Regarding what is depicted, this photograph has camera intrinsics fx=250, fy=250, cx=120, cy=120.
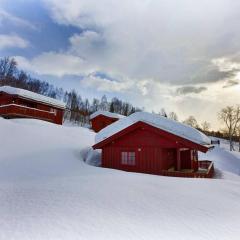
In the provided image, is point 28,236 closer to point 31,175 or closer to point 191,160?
point 31,175

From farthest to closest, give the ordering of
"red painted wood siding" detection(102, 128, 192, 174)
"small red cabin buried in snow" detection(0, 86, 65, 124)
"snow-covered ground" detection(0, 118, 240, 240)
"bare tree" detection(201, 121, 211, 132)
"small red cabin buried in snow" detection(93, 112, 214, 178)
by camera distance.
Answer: "bare tree" detection(201, 121, 211, 132) → "small red cabin buried in snow" detection(0, 86, 65, 124) → "red painted wood siding" detection(102, 128, 192, 174) → "small red cabin buried in snow" detection(93, 112, 214, 178) → "snow-covered ground" detection(0, 118, 240, 240)

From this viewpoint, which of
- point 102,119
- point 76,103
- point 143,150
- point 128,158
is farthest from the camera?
point 76,103

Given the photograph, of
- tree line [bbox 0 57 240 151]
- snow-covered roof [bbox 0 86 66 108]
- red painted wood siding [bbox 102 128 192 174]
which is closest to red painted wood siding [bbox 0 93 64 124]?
snow-covered roof [bbox 0 86 66 108]

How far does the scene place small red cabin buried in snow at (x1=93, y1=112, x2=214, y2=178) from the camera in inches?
619

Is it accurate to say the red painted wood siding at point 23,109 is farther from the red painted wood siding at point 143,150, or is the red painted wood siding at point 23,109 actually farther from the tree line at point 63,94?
the tree line at point 63,94

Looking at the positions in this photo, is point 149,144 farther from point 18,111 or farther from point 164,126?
point 18,111

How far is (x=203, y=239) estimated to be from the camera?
5.95 m

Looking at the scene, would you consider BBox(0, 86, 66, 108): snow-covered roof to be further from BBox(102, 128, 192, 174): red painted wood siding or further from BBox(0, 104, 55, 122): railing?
BBox(102, 128, 192, 174): red painted wood siding

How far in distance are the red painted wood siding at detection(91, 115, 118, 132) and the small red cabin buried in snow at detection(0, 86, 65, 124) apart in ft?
35.0

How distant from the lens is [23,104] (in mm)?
29672

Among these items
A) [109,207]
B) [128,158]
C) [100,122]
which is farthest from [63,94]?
[109,207]

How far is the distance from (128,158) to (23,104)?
701 inches

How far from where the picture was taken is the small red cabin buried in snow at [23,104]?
86.2 feet

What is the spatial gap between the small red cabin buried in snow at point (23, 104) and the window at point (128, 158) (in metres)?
14.3
